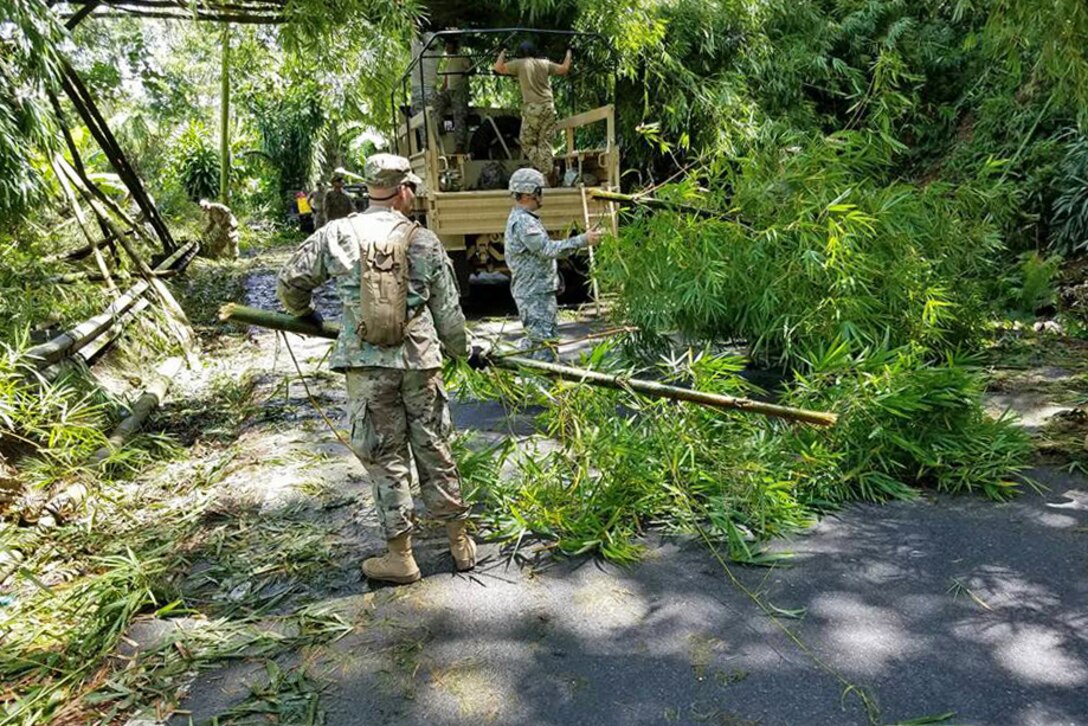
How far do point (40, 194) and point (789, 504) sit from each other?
4.86 meters

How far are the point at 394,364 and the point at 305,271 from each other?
1.83ft

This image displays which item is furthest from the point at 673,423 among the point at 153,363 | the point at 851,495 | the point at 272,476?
the point at 153,363

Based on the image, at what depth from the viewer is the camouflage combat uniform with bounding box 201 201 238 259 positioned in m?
15.6

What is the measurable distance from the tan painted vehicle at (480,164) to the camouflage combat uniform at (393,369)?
14.9 feet

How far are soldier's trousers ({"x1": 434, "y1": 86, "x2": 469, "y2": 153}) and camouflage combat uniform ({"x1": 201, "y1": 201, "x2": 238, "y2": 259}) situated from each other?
25.7 feet

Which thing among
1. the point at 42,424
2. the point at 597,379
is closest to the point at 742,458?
the point at 597,379

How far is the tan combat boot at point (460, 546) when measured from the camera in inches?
137

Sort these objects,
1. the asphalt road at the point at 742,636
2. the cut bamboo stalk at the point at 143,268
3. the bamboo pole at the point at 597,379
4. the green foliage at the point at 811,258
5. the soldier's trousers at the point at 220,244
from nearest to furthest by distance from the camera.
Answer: the asphalt road at the point at 742,636
the bamboo pole at the point at 597,379
the green foliage at the point at 811,258
the cut bamboo stalk at the point at 143,268
the soldier's trousers at the point at 220,244

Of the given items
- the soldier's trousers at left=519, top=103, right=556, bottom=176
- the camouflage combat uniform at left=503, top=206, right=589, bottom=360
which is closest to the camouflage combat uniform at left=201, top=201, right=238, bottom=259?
the soldier's trousers at left=519, top=103, right=556, bottom=176

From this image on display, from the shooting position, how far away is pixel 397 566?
336 centimetres

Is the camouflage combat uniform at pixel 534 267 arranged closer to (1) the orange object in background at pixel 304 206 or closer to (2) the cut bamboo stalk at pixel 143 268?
(2) the cut bamboo stalk at pixel 143 268

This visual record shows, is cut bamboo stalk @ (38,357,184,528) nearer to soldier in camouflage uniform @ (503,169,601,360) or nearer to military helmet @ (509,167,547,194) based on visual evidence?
soldier in camouflage uniform @ (503,169,601,360)

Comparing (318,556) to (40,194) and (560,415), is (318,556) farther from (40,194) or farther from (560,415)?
(40,194)

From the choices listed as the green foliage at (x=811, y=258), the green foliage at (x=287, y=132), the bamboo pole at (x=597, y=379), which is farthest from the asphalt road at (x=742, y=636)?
the green foliage at (x=287, y=132)
